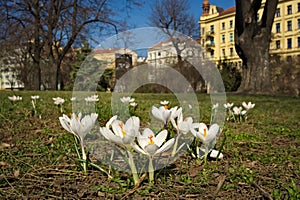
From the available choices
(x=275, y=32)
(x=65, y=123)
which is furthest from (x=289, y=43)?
(x=65, y=123)

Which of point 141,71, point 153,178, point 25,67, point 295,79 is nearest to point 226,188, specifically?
point 153,178

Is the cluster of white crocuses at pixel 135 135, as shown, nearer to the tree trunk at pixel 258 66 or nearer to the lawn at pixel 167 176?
the lawn at pixel 167 176

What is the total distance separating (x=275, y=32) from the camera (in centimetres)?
4206

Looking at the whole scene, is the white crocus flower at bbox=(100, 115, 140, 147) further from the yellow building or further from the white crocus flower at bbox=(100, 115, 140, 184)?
the yellow building

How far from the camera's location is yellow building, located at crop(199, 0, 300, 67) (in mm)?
39219

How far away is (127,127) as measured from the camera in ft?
2.89

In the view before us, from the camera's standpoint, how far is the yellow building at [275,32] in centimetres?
3922

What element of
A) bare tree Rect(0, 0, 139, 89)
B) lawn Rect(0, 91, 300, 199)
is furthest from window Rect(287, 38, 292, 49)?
lawn Rect(0, 91, 300, 199)

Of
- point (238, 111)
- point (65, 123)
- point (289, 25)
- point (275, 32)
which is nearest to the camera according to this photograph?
point (65, 123)

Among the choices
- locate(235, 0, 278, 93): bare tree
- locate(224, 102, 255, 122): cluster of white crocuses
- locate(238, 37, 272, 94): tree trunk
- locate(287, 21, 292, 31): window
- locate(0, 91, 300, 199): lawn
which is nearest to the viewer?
locate(0, 91, 300, 199): lawn

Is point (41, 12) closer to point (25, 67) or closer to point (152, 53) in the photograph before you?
point (25, 67)

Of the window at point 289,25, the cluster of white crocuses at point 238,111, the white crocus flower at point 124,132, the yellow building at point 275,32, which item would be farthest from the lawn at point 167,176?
the window at point 289,25

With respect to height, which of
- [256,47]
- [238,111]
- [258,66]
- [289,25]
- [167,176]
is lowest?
[167,176]

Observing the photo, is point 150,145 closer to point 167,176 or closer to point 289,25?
point 167,176
